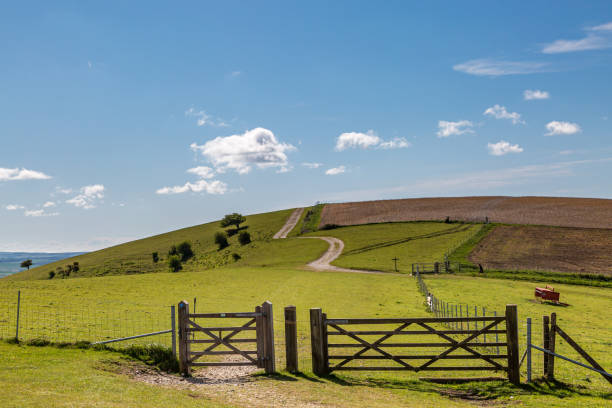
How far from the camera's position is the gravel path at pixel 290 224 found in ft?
374

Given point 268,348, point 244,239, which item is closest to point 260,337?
point 268,348

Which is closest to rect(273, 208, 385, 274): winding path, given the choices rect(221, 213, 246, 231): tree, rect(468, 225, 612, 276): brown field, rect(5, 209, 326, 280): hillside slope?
rect(5, 209, 326, 280): hillside slope

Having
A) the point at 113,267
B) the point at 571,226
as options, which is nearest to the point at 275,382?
the point at 571,226

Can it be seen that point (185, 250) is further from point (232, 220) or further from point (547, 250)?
point (547, 250)

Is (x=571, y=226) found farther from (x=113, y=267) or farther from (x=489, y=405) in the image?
(x=113, y=267)

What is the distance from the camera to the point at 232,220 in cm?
13762

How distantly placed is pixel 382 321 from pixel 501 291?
3963cm

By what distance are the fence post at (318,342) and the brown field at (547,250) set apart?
5840 centimetres

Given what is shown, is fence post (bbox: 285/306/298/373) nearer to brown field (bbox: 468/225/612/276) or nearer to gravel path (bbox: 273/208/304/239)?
brown field (bbox: 468/225/612/276)

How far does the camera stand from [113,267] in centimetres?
10712

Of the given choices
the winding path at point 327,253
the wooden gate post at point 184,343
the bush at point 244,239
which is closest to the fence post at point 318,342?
the wooden gate post at point 184,343

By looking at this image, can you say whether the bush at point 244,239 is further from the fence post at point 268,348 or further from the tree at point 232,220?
the fence post at point 268,348

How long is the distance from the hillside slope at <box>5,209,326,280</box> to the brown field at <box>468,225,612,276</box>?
29.4 m

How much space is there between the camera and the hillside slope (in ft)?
289
